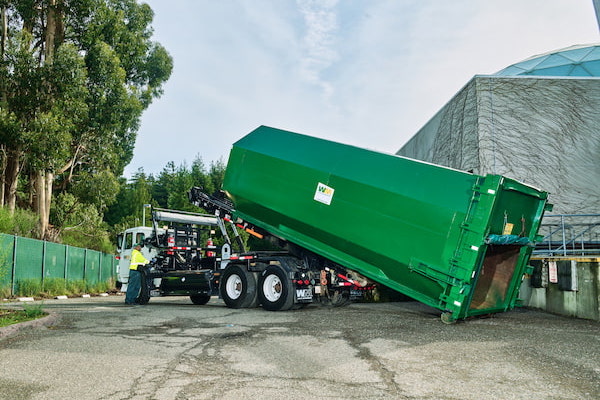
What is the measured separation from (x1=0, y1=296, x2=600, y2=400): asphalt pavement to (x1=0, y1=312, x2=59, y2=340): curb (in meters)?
0.04

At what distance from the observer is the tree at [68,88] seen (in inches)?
757

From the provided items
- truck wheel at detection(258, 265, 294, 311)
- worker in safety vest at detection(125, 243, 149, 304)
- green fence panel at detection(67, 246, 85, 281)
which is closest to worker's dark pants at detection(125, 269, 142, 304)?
worker in safety vest at detection(125, 243, 149, 304)

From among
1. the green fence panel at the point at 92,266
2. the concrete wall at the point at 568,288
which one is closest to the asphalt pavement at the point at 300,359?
the concrete wall at the point at 568,288

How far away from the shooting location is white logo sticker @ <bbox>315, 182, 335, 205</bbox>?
9.40 metres

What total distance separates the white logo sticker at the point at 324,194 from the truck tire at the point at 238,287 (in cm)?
257

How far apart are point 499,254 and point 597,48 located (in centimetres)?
1778

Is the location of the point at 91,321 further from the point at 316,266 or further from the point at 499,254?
the point at 499,254

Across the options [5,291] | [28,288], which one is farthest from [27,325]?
[28,288]

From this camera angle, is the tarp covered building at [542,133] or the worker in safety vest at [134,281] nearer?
the worker in safety vest at [134,281]

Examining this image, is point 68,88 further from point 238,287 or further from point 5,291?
point 238,287

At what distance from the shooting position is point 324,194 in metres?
9.49

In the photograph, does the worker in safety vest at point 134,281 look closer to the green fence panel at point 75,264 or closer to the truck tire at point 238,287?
the truck tire at point 238,287

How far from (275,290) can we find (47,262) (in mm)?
10960

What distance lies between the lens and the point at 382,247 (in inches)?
340
